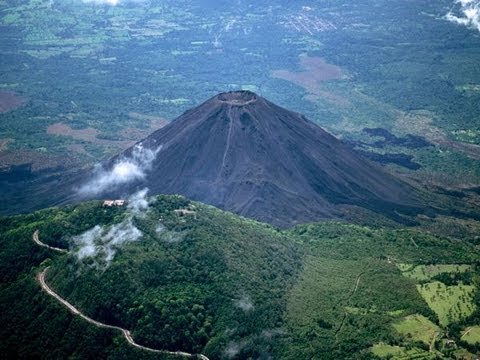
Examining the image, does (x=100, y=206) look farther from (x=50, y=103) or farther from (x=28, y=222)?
(x=50, y=103)

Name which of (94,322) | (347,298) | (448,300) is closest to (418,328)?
(448,300)

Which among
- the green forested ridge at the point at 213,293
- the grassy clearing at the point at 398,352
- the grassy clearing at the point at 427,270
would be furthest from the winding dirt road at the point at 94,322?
the grassy clearing at the point at 427,270

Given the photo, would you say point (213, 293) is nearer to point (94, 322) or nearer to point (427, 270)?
point (94, 322)

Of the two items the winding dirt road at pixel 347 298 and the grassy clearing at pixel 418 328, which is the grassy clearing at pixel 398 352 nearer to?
the grassy clearing at pixel 418 328

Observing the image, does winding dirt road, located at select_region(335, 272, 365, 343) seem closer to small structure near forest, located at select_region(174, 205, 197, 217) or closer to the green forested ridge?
the green forested ridge

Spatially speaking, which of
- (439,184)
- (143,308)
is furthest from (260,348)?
(439,184)

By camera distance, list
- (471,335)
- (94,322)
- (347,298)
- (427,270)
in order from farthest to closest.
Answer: (427,270), (347,298), (471,335), (94,322)
